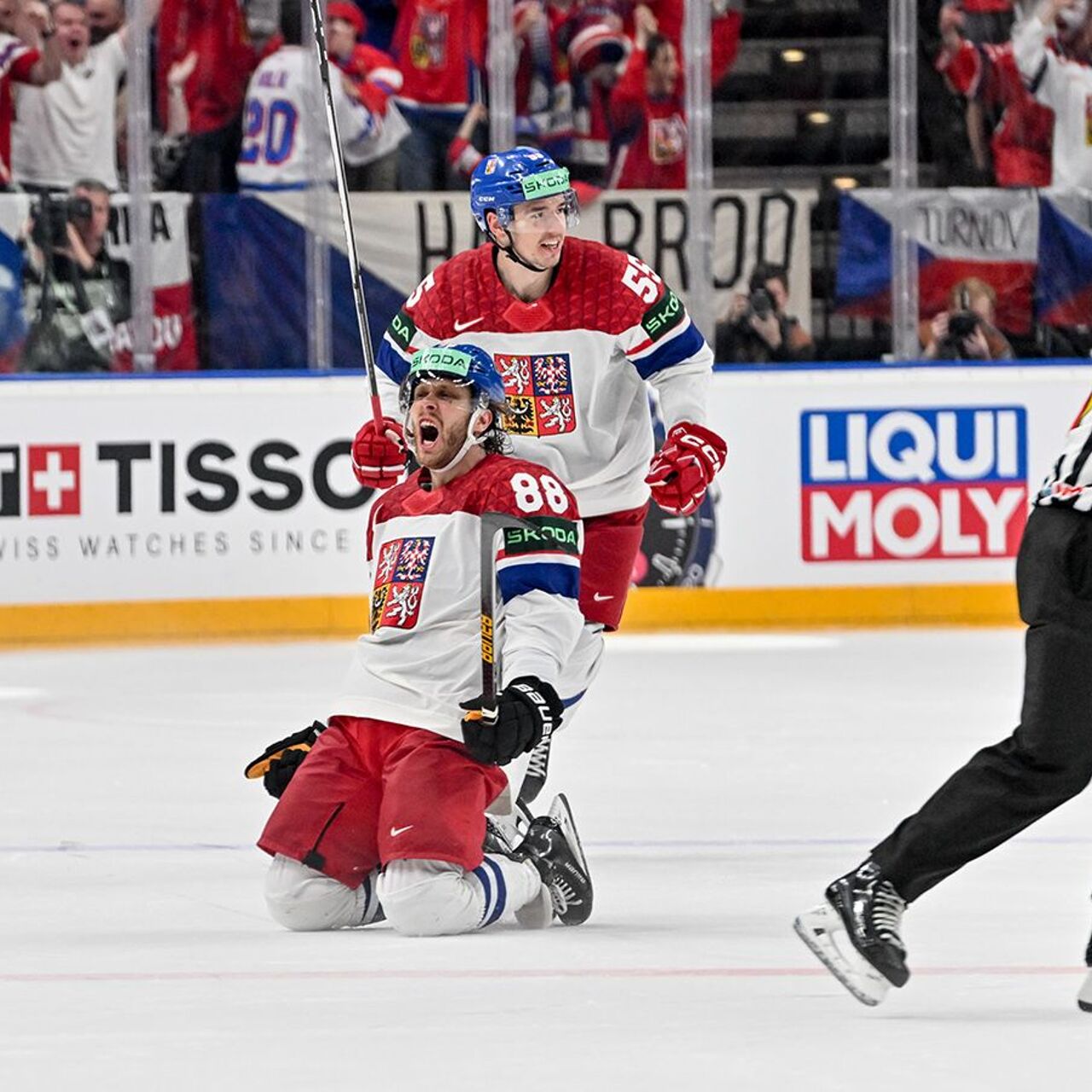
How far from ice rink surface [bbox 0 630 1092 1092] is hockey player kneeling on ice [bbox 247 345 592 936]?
0.07 metres

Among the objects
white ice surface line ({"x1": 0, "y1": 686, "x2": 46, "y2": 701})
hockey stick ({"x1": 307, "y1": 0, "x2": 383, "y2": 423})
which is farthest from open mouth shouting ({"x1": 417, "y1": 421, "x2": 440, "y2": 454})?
white ice surface line ({"x1": 0, "y1": 686, "x2": 46, "y2": 701})

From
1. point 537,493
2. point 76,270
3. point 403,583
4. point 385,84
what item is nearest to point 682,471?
point 537,493

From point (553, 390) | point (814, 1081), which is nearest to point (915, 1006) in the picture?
point (814, 1081)

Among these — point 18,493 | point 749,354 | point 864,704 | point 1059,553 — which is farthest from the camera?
point 749,354

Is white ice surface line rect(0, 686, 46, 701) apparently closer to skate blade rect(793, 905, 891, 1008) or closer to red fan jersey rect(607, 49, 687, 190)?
red fan jersey rect(607, 49, 687, 190)

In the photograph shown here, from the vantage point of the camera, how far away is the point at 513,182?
172 inches

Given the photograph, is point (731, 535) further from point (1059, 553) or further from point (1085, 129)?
point (1059, 553)

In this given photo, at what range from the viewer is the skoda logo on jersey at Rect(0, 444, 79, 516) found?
28.5 feet

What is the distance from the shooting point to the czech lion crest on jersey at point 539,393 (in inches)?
179

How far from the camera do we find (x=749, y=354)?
9258 millimetres

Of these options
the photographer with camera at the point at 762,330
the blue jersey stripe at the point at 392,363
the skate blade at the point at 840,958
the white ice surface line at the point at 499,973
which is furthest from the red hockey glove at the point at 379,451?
the photographer with camera at the point at 762,330

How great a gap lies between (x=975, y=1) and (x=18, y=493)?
Answer: 3.90 m

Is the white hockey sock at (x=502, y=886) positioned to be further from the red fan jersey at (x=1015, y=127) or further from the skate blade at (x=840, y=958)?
the red fan jersey at (x=1015, y=127)

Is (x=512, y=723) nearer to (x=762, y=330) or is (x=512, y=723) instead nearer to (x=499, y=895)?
(x=499, y=895)
